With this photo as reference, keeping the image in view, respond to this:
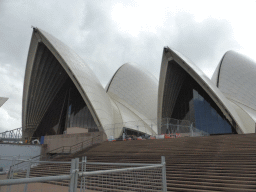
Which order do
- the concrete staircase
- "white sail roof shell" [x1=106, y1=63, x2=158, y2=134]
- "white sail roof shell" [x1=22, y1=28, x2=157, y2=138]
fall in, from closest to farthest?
the concrete staircase < "white sail roof shell" [x1=22, y1=28, x2=157, y2=138] < "white sail roof shell" [x1=106, y1=63, x2=158, y2=134]

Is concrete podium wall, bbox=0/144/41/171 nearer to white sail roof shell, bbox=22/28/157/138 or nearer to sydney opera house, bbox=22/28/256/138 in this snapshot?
sydney opera house, bbox=22/28/256/138

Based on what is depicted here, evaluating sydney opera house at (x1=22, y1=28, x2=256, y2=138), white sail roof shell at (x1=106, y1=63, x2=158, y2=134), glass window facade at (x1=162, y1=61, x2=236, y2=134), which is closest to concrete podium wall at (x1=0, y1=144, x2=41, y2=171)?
sydney opera house at (x1=22, y1=28, x2=256, y2=138)

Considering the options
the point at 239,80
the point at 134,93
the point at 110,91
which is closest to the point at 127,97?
the point at 134,93

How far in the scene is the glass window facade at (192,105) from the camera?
20906mm

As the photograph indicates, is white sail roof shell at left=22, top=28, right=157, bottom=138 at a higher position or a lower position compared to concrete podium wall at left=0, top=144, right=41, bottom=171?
higher

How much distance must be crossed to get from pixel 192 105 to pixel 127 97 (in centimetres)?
951

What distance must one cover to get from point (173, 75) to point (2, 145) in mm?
17980

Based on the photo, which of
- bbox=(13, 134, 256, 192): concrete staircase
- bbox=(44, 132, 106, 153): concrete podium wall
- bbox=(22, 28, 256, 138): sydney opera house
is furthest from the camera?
bbox=(22, 28, 256, 138): sydney opera house

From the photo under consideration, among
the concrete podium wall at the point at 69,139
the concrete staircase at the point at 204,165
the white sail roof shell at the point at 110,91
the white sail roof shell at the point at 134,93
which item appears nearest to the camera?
the concrete staircase at the point at 204,165

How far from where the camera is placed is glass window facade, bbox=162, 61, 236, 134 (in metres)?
20.9

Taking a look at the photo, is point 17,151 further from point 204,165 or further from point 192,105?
point 192,105

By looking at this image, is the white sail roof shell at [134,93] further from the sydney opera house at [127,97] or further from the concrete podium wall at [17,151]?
the concrete podium wall at [17,151]

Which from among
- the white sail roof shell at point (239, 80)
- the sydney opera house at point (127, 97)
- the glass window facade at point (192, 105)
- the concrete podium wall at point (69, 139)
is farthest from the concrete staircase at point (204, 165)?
the white sail roof shell at point (239, 80)

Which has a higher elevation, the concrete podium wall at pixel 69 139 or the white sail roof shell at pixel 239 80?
the white sail roof shell at pixel 239 80
